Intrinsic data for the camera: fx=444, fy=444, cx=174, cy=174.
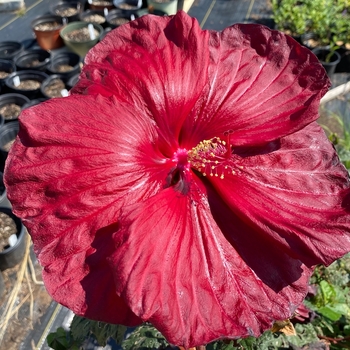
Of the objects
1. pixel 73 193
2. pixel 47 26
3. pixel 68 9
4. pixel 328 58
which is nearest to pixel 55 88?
pixel 47 26

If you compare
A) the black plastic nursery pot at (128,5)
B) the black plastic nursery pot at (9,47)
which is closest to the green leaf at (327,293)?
the black plastic nursery pot at (9,47)

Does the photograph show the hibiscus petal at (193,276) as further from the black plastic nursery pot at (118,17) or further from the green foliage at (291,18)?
the black plastic nursery pot at (118,17)

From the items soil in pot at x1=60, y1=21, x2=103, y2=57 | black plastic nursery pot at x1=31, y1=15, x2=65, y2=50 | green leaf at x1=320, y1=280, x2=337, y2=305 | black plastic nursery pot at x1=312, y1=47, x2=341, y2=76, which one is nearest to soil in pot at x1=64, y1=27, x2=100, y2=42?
soil in pot at x1=60, y1=21, x2=103, y2=57

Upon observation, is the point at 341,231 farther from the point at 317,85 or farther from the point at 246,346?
the point at 246,346

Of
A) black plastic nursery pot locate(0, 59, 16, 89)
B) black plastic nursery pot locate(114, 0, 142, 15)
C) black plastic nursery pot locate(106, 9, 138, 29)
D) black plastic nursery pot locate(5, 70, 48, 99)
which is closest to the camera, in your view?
black plastic nursery pot locate(5, 70, 48, 99)

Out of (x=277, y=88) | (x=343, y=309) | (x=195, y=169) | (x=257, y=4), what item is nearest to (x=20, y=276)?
(x=343, y=309)

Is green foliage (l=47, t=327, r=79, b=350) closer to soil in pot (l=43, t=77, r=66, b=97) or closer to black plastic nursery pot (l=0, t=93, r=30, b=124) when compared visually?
black plastic nursery pot (l=0, t=93, r=30, b=124)
